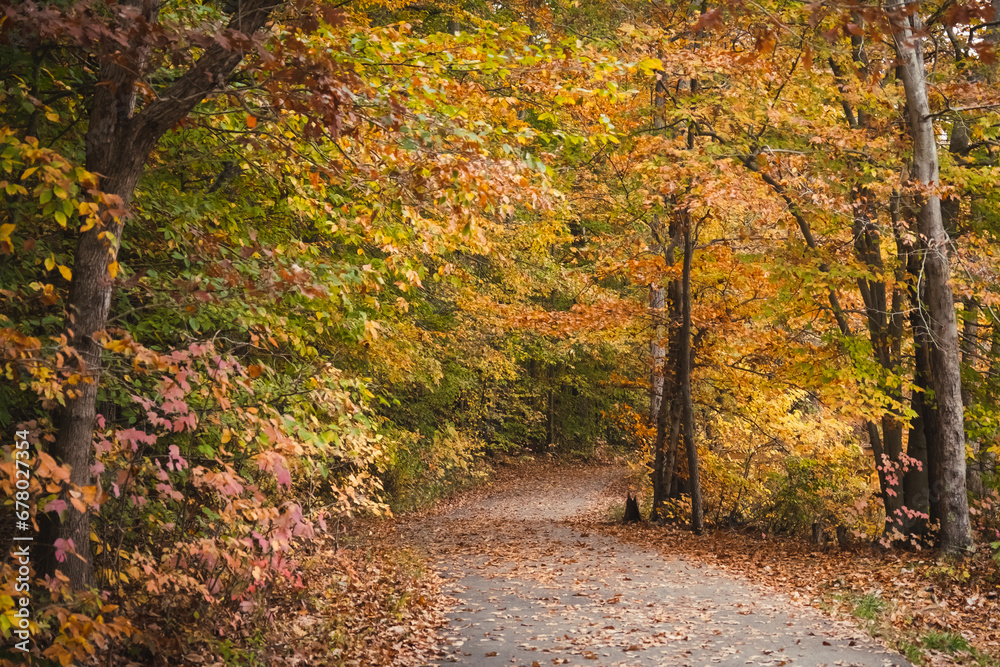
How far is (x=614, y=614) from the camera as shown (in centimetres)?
808

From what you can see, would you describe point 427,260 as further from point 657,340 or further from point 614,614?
point 614,614

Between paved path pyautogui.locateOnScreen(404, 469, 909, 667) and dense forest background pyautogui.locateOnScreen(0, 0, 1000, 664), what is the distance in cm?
187

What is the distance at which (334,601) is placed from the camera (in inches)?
295

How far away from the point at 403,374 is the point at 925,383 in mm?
9703

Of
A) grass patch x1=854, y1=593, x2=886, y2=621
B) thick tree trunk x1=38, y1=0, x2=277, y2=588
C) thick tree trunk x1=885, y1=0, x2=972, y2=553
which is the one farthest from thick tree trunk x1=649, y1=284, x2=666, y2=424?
thick tree trunk x1=38, y1=0, x2=277, y2=588

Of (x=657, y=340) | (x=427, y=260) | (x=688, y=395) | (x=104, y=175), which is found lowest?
(x=688, y=395)

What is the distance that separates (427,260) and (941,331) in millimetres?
10769

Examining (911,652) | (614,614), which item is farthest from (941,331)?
(614,614)

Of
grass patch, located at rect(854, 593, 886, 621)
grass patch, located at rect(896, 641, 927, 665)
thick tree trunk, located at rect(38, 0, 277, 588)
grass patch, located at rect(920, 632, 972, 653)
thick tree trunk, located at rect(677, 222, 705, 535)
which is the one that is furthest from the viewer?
thick tree trunk, located at rect(677, 222, 705, 535)

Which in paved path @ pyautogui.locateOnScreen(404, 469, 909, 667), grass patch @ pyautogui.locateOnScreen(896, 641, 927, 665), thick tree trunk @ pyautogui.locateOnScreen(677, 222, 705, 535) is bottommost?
paved path @ pyautogui.locateOnScreen(404, 469, 909, 667)

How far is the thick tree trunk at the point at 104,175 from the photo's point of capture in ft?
14.9

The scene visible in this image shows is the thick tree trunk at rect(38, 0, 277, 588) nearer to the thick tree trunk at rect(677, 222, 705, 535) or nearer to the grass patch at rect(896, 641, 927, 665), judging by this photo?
the grass patch at rect(896, 641, 927, 665)

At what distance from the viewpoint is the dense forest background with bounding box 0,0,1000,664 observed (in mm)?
4586

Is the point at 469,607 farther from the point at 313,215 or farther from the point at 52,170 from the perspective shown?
the point at 52,170
